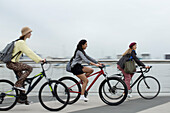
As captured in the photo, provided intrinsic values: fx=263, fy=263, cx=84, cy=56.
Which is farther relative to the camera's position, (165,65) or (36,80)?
(165,65)

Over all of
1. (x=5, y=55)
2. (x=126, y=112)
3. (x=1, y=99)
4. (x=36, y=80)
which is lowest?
(x=126, y=112)

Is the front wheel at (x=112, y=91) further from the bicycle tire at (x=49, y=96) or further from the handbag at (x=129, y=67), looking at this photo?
the bicycle tire at (x=49, y=96)

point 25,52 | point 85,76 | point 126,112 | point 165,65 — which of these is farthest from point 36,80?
point 165,65

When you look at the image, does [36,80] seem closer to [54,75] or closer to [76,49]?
[76,49]

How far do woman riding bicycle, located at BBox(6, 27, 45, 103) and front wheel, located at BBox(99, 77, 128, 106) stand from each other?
170 cm

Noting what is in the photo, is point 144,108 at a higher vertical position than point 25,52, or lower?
lower

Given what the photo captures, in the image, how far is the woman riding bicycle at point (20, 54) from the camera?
532 centimetres

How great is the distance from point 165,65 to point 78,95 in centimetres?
324

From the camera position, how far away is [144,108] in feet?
19.1

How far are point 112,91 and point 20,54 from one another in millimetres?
2343

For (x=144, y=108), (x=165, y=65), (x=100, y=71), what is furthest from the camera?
(x=165, y=65)

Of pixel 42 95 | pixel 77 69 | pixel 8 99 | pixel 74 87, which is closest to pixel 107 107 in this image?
pixel 74 87

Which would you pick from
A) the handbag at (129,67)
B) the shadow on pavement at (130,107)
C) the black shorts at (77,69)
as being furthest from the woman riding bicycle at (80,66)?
the handbag at (129,67)

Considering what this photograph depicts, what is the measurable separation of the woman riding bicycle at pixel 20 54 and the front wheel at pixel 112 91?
1.70 metres
